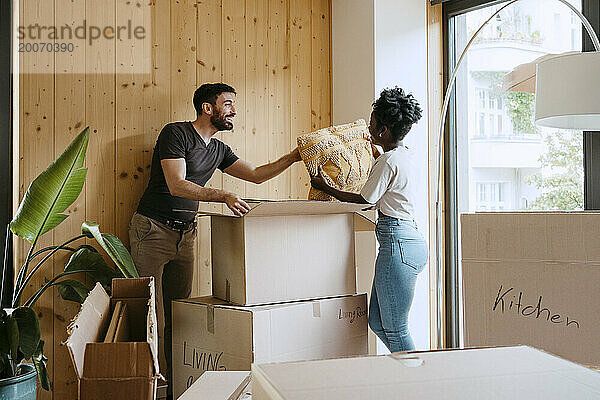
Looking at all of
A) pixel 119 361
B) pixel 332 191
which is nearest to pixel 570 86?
pixel 332 191

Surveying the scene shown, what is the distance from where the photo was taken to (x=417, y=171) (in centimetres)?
261

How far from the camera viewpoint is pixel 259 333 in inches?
88.9

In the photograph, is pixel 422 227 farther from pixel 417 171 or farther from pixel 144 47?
pixel 144 47

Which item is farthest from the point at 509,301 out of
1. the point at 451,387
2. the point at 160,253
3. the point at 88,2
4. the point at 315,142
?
the point at 88,2

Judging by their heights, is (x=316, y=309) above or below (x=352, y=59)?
below

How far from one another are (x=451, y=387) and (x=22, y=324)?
2.14 metres

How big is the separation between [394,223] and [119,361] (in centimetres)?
165

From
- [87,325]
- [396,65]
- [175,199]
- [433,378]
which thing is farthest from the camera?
[396,65]

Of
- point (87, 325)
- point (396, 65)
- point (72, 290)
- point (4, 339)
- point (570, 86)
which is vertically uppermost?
point (396, 65)

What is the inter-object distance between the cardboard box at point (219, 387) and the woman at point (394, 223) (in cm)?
136

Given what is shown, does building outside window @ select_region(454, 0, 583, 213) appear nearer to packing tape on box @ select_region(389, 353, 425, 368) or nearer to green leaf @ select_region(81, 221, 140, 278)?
green leaf @ select_region(81, 221, 140, 278)

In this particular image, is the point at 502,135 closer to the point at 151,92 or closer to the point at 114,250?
the point at 151,92

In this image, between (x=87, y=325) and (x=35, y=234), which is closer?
(x=87, y=325)

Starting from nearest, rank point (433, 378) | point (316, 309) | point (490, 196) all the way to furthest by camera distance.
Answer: point (433, 378) → point (316, 309) → point (490, 196)
